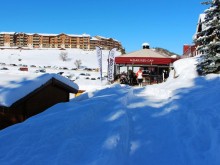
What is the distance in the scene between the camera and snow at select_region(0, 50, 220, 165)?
5188 millimetres

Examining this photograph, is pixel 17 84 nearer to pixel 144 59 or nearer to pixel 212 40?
pixel 212 40

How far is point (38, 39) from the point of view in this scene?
7037 inches

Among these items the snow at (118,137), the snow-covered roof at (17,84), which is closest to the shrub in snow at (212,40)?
the snow-covered roof at (17,84)

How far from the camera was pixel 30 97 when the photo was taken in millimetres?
12977

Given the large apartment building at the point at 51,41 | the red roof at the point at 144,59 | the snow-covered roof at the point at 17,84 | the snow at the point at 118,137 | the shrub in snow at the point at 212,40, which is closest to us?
the snow at the point at 118,137

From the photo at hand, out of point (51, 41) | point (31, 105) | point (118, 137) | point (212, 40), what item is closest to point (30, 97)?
point (31, 105)

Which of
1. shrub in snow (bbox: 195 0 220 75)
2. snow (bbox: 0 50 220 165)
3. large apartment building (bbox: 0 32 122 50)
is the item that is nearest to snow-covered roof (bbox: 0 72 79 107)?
snow (bbox: 0 50 220 165)

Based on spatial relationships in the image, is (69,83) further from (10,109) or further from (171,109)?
(171,109)

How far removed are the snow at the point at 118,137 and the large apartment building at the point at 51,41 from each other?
550 feet

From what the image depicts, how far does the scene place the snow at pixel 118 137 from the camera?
519cm

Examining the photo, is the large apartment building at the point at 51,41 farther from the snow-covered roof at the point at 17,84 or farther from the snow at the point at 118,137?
the snow at the point at 118,137

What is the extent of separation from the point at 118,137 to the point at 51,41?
176 metres

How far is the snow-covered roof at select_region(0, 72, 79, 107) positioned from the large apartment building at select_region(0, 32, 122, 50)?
6320 inches

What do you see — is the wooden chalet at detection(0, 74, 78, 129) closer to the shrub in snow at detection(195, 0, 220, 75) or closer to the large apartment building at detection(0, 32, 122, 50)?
the shrub in snow at detection(195, 0, 220, 75)
